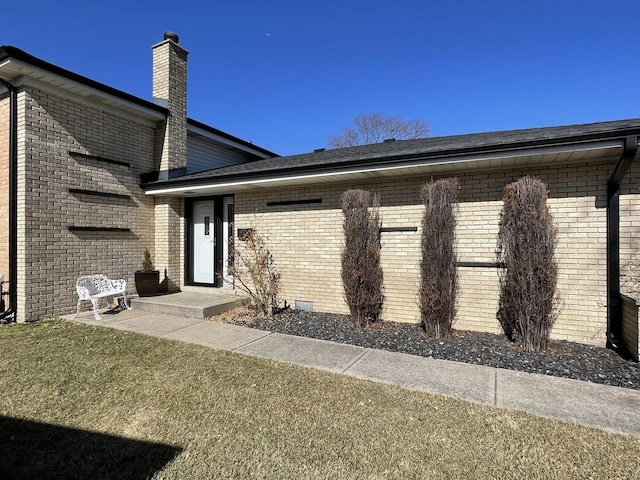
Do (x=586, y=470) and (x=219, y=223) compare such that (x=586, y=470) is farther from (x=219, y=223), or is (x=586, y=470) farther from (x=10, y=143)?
(x=10, y=143)

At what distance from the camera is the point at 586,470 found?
216 centimetres

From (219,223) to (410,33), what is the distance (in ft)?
28.6

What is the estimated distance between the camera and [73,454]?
2.37 meters

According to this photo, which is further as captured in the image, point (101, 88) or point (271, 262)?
point (271, 262)

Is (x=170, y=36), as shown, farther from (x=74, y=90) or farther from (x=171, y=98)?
(x=74, y=90)

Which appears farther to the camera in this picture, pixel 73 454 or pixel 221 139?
pixel 221 139

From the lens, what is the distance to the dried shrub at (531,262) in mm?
4285

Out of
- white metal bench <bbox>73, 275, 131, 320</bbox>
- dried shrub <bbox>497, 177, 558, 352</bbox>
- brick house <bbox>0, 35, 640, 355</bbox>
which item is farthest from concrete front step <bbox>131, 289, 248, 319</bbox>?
dried shrub <bbox>497, 177, 558, 352</bbox>

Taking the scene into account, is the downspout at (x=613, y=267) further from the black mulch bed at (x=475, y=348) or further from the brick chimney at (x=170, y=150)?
the brick chimney at (x=170, y=150)

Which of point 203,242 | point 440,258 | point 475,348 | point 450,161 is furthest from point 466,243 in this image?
point 203,242

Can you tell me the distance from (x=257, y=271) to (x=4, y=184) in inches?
195

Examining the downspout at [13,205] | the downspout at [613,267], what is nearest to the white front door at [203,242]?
the downspout at [13,205]

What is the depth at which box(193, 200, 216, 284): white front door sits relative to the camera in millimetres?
8601

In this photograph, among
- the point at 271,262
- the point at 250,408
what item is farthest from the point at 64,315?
the point at 250,408
